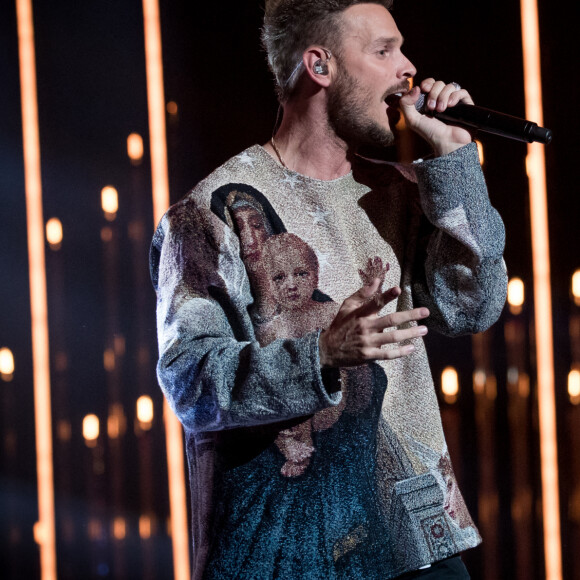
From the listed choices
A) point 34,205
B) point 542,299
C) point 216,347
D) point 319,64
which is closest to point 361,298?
point 216,347

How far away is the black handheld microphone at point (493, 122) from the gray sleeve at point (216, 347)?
340mm

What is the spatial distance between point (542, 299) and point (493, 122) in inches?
35.3

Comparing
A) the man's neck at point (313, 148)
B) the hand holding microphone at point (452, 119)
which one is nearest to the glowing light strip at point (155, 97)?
the man's neck at point (313, 148)

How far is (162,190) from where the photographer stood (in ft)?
6.17

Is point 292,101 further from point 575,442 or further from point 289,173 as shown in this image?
point 575,442

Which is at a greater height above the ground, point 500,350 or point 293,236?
point 293,236

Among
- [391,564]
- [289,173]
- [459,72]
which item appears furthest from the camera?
[459,72]

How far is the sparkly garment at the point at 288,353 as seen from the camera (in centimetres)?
95

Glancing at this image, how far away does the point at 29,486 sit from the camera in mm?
1910

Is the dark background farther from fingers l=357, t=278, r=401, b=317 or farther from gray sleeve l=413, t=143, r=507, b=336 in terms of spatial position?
fingers l=357, t=278, r=401, b=317

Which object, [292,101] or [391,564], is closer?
[391,564]

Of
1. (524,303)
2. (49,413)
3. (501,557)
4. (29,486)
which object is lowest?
(501,557)

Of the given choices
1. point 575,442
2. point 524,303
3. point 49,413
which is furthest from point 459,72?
point 49,413

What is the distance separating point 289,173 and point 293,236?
0.11 m
